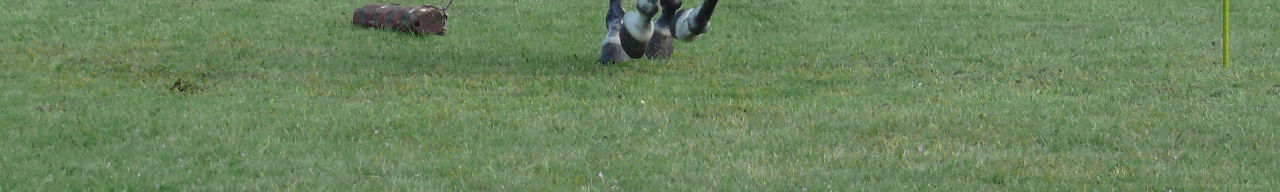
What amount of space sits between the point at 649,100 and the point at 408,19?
219 inches

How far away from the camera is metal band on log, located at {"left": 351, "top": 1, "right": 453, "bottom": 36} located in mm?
→ 16703

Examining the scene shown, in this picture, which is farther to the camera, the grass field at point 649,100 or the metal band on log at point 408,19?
the metal band on log at point 408,19

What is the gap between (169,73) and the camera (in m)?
14.2

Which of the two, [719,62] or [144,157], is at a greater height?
[144,157]

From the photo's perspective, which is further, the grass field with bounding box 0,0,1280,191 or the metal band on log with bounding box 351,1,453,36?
the metal band on log with bounding box 351,1,453,36

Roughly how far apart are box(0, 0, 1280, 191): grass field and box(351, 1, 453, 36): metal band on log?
240mm

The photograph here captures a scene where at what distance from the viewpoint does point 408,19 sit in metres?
16.7

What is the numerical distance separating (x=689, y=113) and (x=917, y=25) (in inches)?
278

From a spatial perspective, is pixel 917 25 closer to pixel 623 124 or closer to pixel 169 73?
pixel 623 124

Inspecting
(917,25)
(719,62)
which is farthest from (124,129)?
(917,25)

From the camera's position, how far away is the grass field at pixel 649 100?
8.87 meters

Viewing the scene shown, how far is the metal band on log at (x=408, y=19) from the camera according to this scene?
16703 millimetres

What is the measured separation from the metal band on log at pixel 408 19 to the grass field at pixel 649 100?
0.24 metres

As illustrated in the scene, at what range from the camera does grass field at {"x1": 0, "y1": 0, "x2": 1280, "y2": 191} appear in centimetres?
887
